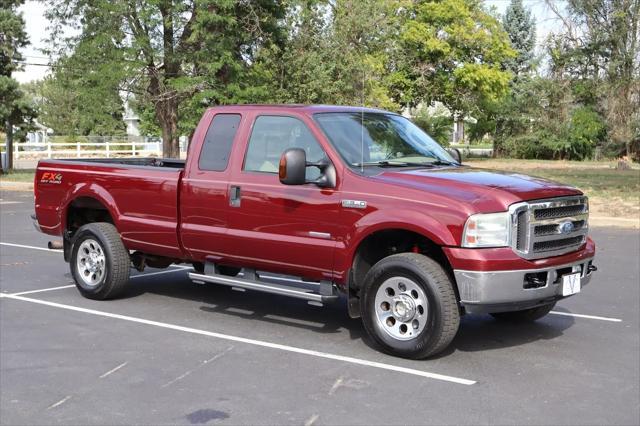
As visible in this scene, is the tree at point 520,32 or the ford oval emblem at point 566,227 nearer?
the ford oval emblem at point 566,227

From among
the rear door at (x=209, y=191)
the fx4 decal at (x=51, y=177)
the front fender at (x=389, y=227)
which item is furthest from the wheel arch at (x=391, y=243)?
the fx4 decal at (x=51, y=177)

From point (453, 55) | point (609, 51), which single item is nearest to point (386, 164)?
point (609, 51)

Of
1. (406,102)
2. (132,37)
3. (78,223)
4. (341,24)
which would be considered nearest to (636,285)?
(78,223)

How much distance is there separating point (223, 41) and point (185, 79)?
1790mm

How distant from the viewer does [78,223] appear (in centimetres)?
907

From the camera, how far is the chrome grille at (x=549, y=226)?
603 cm

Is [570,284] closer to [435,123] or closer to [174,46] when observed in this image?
[174,46]

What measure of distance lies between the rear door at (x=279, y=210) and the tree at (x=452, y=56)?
4421cm

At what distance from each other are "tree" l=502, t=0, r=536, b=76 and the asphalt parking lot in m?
52.0

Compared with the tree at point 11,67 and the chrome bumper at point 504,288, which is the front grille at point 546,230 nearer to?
the chrome bumper at point 504,288

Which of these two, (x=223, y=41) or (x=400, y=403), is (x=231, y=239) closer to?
(x=400, y=403)

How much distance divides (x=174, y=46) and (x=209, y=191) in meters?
20.0

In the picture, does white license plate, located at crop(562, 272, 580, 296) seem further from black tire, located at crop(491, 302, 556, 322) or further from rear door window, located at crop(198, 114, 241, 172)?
rear door window, located at crop(198, 114, 241, 172)

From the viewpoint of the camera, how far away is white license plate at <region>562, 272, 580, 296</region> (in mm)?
6320
